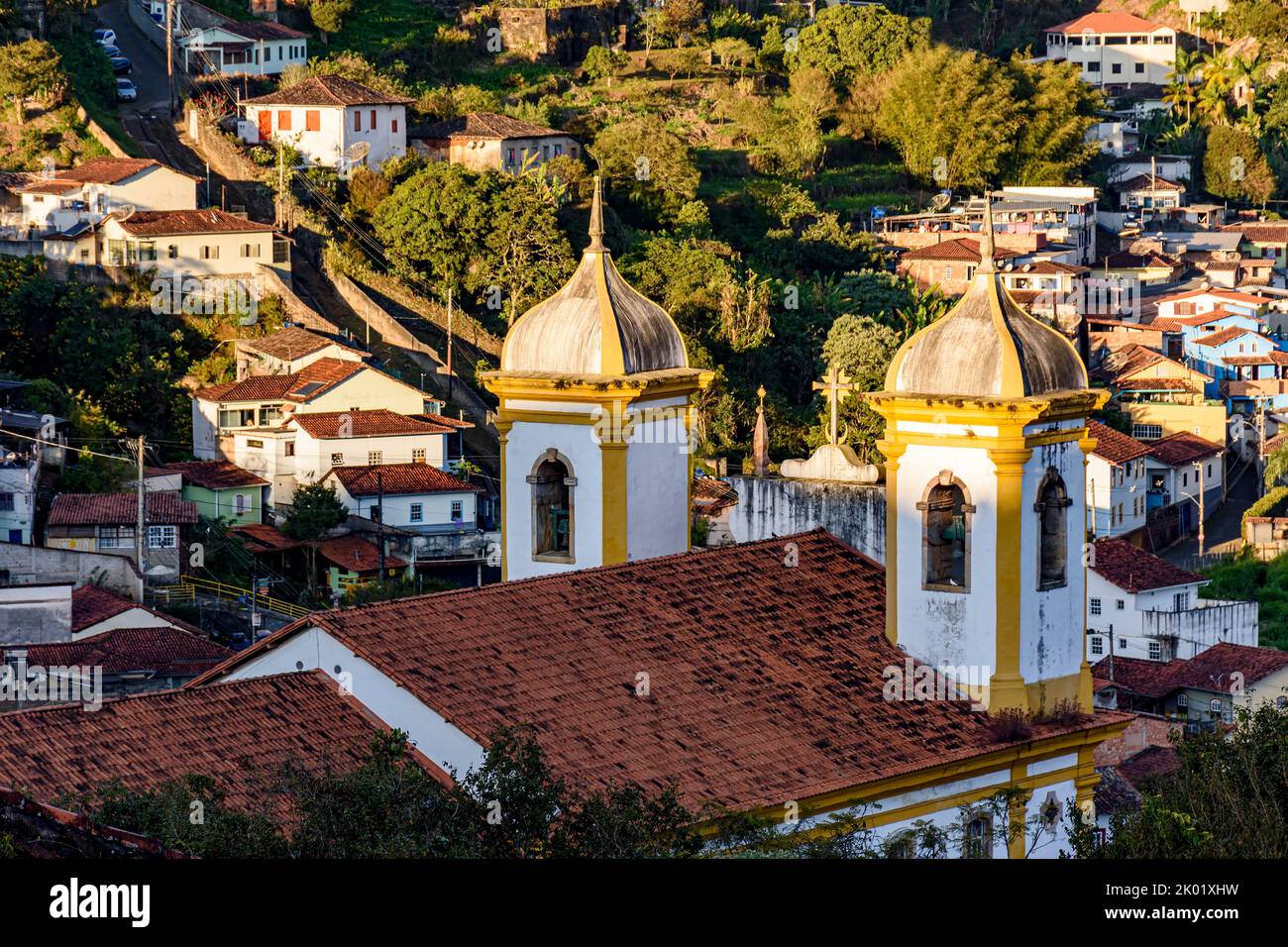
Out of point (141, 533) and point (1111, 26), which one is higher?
point (1111, 26)

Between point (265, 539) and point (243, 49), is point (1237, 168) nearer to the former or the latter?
point (243, 49)

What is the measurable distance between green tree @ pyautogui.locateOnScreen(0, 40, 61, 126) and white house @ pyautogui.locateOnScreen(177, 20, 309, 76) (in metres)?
8.37

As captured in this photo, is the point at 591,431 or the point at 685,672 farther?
the point at 591,431

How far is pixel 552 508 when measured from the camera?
22.0m

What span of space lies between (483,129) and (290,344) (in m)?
15.1

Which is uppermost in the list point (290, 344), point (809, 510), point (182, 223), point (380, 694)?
point (182, 223)

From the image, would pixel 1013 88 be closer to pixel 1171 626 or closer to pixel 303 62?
pixel 303 62

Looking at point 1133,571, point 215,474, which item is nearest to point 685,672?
point 1133,571

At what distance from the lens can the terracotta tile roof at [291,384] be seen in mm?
53250

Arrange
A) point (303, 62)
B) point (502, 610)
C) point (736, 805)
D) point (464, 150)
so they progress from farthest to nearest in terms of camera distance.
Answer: point (303, 62), point (464, 150), point (502, 610), point (736, 805)

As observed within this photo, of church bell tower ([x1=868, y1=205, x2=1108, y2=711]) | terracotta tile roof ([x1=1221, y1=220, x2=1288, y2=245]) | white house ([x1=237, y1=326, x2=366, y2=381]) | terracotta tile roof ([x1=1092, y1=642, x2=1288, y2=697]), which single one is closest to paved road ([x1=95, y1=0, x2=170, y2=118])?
white house ([x1=237, y1=326, x2=366, y2=381])

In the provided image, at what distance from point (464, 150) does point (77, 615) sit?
31.8m

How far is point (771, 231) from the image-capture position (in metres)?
72.2

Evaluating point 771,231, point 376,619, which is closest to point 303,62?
point 771,231
